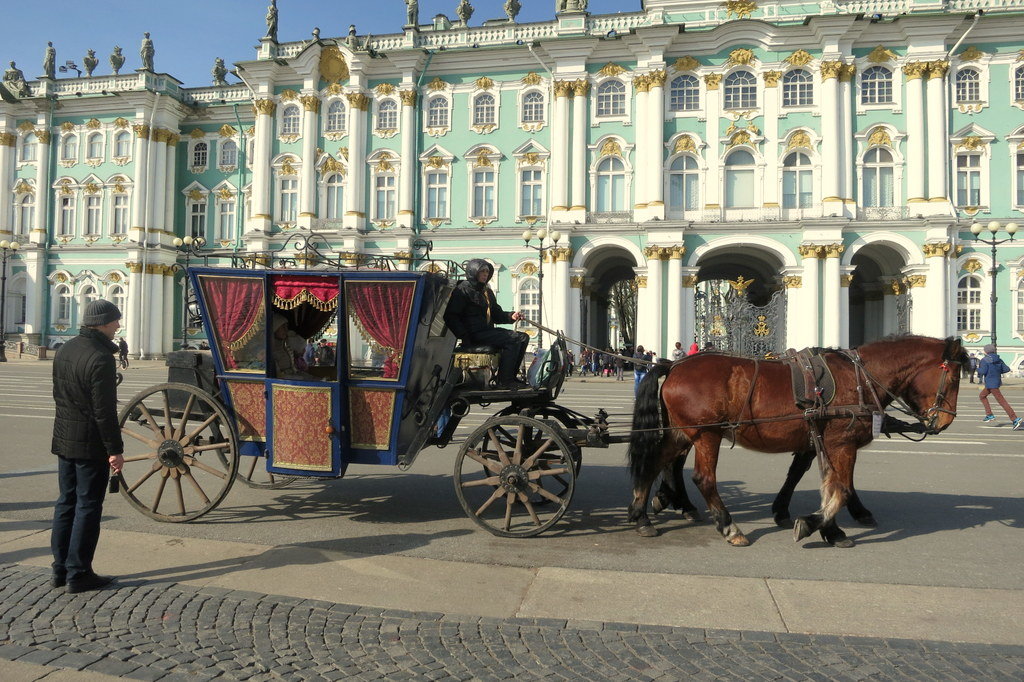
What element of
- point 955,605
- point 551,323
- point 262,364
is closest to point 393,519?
point 262,364

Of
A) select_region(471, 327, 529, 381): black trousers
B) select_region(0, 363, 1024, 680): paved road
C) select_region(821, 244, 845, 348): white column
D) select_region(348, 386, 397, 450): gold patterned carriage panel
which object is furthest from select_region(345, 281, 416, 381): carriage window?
select_region(821, 244, 845, 348): white column

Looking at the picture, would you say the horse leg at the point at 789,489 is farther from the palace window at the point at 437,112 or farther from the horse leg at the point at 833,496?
the palace window at the point at 437,112

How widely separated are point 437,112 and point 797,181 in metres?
16.8

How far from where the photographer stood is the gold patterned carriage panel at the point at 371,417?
19.4 ft

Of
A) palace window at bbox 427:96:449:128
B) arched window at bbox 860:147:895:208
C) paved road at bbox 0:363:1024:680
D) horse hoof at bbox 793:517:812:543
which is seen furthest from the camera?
palace window at bbox 427:96:449:128

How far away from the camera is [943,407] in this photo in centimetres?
549

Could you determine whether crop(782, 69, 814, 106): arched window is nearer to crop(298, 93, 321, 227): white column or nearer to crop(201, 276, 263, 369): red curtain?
crop(298, 93, 321, 227): white column

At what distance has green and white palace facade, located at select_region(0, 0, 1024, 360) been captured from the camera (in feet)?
96.0

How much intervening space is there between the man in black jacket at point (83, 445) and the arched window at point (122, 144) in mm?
40201

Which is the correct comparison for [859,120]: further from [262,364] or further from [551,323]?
[262,364]

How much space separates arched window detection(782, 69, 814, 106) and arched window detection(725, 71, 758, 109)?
123 cm

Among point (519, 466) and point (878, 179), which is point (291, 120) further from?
point (519, 466)

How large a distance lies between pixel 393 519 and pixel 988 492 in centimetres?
622

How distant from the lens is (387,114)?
3416cm
